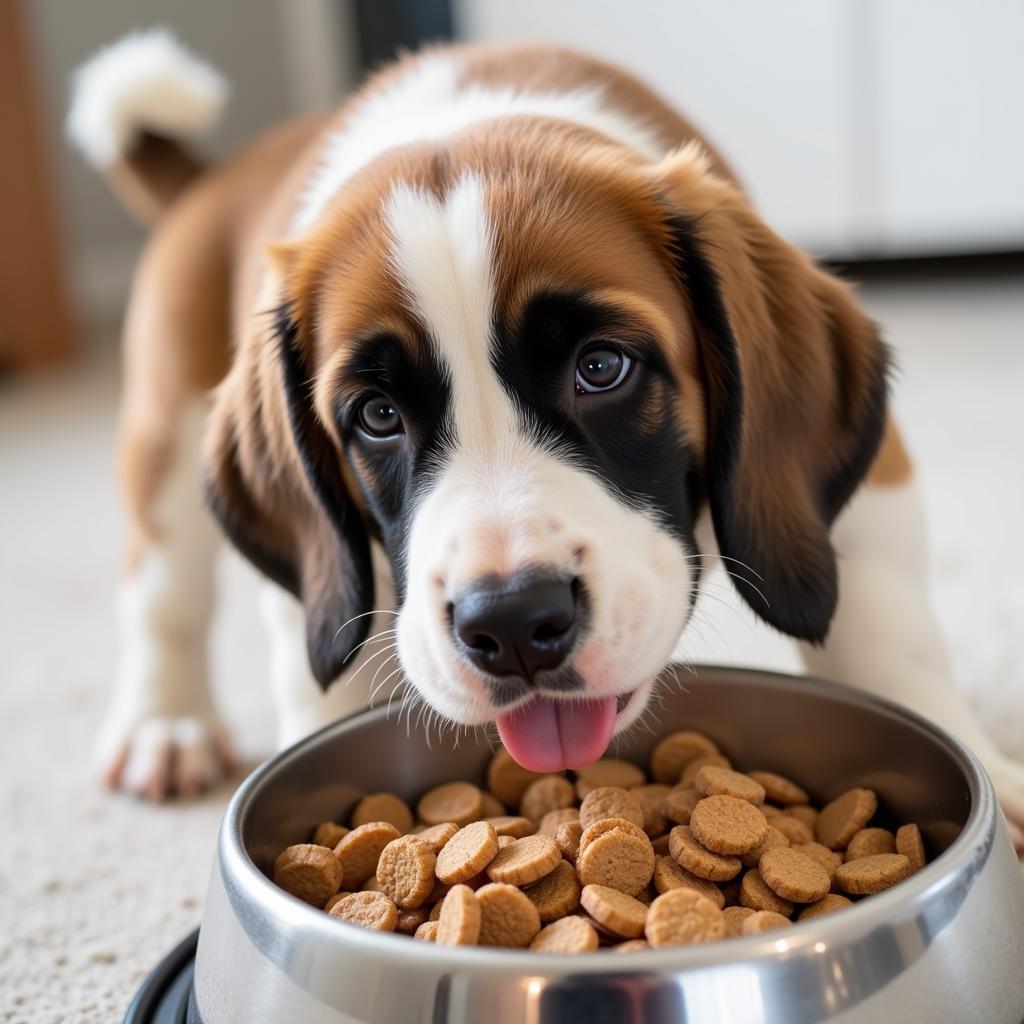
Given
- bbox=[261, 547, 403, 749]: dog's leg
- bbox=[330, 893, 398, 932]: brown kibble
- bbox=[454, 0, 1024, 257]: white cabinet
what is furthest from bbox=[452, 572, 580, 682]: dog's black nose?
bbox=[454, 0, 1024, 257]: white cabinet

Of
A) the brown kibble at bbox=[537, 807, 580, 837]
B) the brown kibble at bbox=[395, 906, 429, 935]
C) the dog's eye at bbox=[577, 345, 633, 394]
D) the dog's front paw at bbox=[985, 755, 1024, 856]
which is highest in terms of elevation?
the dog's eye at bbox=[577, 345, 633, 394]

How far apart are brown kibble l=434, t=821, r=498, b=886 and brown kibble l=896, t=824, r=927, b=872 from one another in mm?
357

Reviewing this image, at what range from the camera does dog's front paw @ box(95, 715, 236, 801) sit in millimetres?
1900

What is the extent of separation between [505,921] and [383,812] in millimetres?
317

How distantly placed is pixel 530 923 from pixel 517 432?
433mm

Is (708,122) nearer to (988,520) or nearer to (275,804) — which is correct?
(988,520)

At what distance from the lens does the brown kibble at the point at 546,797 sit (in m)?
1.38

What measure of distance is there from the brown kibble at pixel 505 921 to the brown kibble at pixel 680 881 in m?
0.12

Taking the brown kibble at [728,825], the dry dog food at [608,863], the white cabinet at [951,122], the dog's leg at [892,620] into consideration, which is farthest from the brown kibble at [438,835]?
the white cabinet at [951,122]

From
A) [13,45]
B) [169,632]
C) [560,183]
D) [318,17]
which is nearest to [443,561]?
[560,183]

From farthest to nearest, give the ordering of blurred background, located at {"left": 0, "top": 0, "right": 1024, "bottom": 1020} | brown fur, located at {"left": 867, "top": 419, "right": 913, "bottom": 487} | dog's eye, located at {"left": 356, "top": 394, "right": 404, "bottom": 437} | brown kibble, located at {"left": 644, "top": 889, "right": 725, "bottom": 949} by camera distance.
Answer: blurred background, located at {"left": 0, "top": 0, "right": 1024, "bottom": 1020}, brown fur, located at {"left": 867, "top": 419, "right": 913, "bottom": 487}, dog's eye, located at {"left": 356, "top": 394, "right": 404, "bottom": 437}, brown kibble, located at {"left": 644, "top": 889, "right": 725, "bottom": 949}

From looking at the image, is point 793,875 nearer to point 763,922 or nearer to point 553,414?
point 763,922

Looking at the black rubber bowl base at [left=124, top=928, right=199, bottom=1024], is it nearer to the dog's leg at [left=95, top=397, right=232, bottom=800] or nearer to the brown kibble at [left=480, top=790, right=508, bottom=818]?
the brown kibble at [left=480, top=790, right=508, bottom=818]

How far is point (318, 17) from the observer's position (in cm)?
652
